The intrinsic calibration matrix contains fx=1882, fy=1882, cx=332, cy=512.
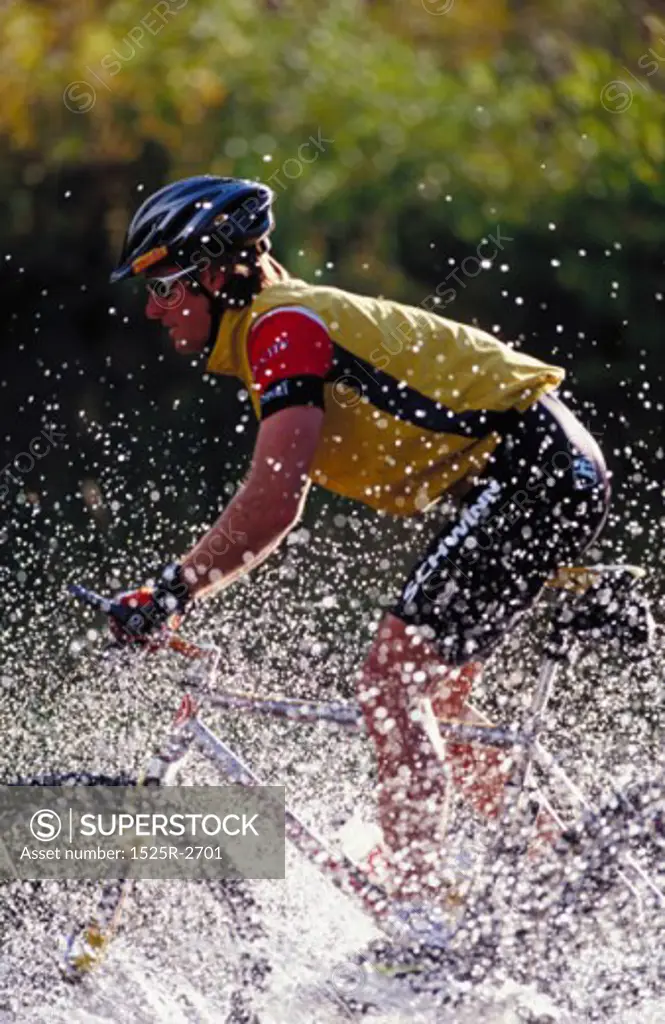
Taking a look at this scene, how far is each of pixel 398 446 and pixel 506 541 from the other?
369 millimetres

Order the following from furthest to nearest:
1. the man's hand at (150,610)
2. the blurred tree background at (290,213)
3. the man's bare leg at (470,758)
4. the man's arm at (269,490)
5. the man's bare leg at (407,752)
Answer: the blurred tree background at (290,213)
the man's bare leg at (470,758)
the man's bare leg at (407,752)
the man's arm at (269,490)
the man's hand at (150,610)

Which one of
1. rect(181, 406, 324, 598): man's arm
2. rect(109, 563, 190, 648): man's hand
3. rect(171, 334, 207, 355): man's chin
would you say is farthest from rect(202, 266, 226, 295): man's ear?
rect(109, 563, 190, 648): man's hand

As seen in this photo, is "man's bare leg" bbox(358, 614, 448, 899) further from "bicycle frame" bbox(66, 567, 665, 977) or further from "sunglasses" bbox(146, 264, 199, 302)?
"sunglasses" bbox(146, 264, 199, 302)

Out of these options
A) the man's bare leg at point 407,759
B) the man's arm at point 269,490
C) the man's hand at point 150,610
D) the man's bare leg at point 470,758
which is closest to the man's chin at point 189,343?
the man's arm at point 269,490

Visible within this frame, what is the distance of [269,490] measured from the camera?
15.3 ft

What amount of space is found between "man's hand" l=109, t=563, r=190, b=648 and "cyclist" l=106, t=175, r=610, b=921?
0.18 metres

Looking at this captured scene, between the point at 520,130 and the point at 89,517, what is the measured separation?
2.92 m

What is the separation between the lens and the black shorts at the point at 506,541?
478 cm

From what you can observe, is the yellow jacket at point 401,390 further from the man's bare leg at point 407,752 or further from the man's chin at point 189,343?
the man's bare leg at point 407,752

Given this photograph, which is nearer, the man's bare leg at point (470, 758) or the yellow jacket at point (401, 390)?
the yellow jacket at point (401, 390)

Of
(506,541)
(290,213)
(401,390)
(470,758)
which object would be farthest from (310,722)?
(290,213)

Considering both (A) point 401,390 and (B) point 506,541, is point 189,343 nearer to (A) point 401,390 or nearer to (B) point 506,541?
(A) point 401,390

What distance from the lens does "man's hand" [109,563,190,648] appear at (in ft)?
14.6

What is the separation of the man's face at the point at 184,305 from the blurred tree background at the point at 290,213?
3416mm
